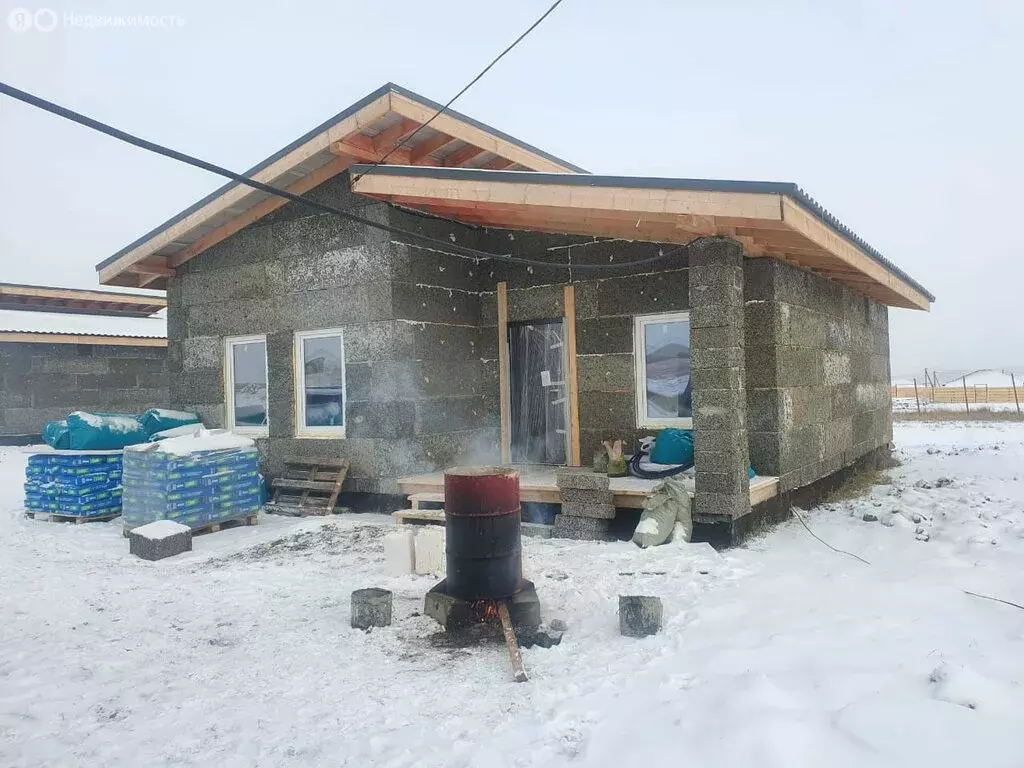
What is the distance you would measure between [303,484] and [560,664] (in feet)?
19.5

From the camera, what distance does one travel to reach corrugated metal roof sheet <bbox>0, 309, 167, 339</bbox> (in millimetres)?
16438

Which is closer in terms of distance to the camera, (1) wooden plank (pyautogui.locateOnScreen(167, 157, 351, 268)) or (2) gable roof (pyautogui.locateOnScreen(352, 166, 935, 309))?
(2) gable roof (pyautogui.locateOnScreen(352, 166, 935, 309))

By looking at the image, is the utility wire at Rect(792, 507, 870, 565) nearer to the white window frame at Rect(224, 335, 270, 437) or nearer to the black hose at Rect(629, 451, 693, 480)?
the black hose at Rect(629, 451, 693, 480)

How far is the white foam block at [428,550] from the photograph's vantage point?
602cm

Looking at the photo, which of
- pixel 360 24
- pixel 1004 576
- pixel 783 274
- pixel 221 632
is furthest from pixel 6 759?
pixel 360 24

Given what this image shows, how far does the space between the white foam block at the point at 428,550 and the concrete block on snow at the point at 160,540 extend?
284 centimetres

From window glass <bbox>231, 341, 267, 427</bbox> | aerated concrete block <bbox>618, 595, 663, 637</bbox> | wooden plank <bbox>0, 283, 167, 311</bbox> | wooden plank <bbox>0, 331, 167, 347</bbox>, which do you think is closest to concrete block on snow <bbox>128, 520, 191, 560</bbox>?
window glass <bbox>231, 341, 267, 427</bbox>

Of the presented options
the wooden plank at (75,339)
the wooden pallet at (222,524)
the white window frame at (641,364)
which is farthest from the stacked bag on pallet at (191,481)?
the wooden plank at (75,339)

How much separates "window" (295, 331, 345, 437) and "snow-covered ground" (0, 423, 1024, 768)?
2564 mm

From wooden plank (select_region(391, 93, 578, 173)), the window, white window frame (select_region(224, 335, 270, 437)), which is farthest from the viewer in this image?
white window frame (select_region(224, 335, 270, 437))

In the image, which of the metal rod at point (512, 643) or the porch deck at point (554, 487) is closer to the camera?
the metal rod at point (512, 643)

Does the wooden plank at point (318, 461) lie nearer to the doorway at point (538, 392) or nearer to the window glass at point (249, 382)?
the window glass at point (249, 382)

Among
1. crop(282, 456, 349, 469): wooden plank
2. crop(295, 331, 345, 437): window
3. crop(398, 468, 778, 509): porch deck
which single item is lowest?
crop(398, 468, 778, 509): porch deck

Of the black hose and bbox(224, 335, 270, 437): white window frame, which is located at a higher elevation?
bbox(224, 335, 270, 437): white window frame
